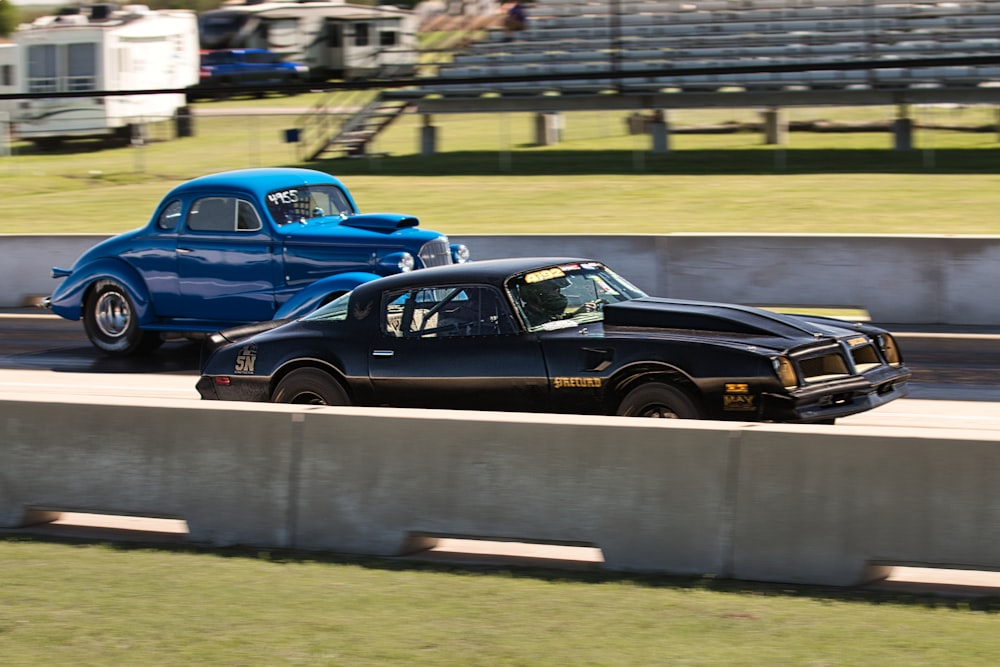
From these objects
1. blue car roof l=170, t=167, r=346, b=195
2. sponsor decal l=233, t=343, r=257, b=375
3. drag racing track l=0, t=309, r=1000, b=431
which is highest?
blue car roof l=170, t=167, r=346, b=195

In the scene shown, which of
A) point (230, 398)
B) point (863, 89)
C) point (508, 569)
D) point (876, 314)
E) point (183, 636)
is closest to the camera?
point (183, 636)

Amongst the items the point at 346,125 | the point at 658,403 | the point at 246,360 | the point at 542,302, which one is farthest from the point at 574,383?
the point at 346,125

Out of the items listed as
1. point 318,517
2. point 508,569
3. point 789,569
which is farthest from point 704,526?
point 318,517

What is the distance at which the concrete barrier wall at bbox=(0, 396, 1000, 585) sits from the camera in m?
5.73

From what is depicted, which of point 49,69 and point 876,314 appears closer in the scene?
point 876,314

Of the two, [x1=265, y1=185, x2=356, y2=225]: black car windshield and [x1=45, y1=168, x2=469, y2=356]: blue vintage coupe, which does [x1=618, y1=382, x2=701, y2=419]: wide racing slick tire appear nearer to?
[x1=45, y1=168, x2=469, y2=356]: blue vintage coupe

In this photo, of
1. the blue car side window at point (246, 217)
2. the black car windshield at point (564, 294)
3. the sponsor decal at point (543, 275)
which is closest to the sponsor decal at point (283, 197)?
the blue car side window at point (246, 217)

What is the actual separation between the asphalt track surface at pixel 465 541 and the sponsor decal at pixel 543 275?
239cm

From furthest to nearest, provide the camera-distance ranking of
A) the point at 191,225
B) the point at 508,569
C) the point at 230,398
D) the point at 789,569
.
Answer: the point at 191,225, the point at 230,398, the point at 508,569, the point at 789,569

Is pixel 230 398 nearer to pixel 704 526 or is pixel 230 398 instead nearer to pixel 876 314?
pixel 704 526

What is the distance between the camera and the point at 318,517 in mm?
6852

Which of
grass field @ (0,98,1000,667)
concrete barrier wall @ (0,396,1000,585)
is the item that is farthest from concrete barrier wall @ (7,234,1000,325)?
grass field @ (0,98,1000,667)

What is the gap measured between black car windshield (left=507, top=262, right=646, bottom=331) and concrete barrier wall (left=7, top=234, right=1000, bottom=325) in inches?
258

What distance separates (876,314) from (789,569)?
9.83 meters
